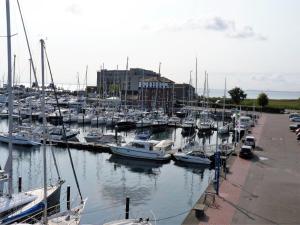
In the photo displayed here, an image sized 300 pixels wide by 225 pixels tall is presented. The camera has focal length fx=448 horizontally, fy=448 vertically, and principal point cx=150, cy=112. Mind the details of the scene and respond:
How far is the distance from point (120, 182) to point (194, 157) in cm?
1051

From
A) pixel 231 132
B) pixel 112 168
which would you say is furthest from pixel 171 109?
pixel 112 168

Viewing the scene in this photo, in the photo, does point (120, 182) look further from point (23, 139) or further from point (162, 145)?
point (23, 139)

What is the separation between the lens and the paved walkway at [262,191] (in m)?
27.0

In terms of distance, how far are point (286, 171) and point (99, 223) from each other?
65.2ft

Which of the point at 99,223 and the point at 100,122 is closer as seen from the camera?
the point at 99,223

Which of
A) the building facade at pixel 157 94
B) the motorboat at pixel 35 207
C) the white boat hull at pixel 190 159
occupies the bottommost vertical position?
the motorboat at pixel 35 207

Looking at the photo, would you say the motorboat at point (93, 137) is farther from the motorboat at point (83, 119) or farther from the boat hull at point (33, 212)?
the boat hull at point (33, 212)

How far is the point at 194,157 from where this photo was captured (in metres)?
49.3

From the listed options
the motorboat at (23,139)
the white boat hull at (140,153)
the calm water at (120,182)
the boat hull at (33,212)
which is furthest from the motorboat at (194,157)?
the boat hull at (33,212)

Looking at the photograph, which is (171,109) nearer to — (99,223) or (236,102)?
(236,102)

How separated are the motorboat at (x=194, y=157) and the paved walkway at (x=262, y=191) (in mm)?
4012

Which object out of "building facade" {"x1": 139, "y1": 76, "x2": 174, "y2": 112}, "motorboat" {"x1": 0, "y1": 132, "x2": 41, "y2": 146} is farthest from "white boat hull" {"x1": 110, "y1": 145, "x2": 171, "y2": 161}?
"building facade" {"x1": 139, "y1": 76, "x2": 174, "y2": 112}

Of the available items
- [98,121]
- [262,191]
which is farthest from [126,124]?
[262,191]

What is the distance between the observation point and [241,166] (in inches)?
1678
